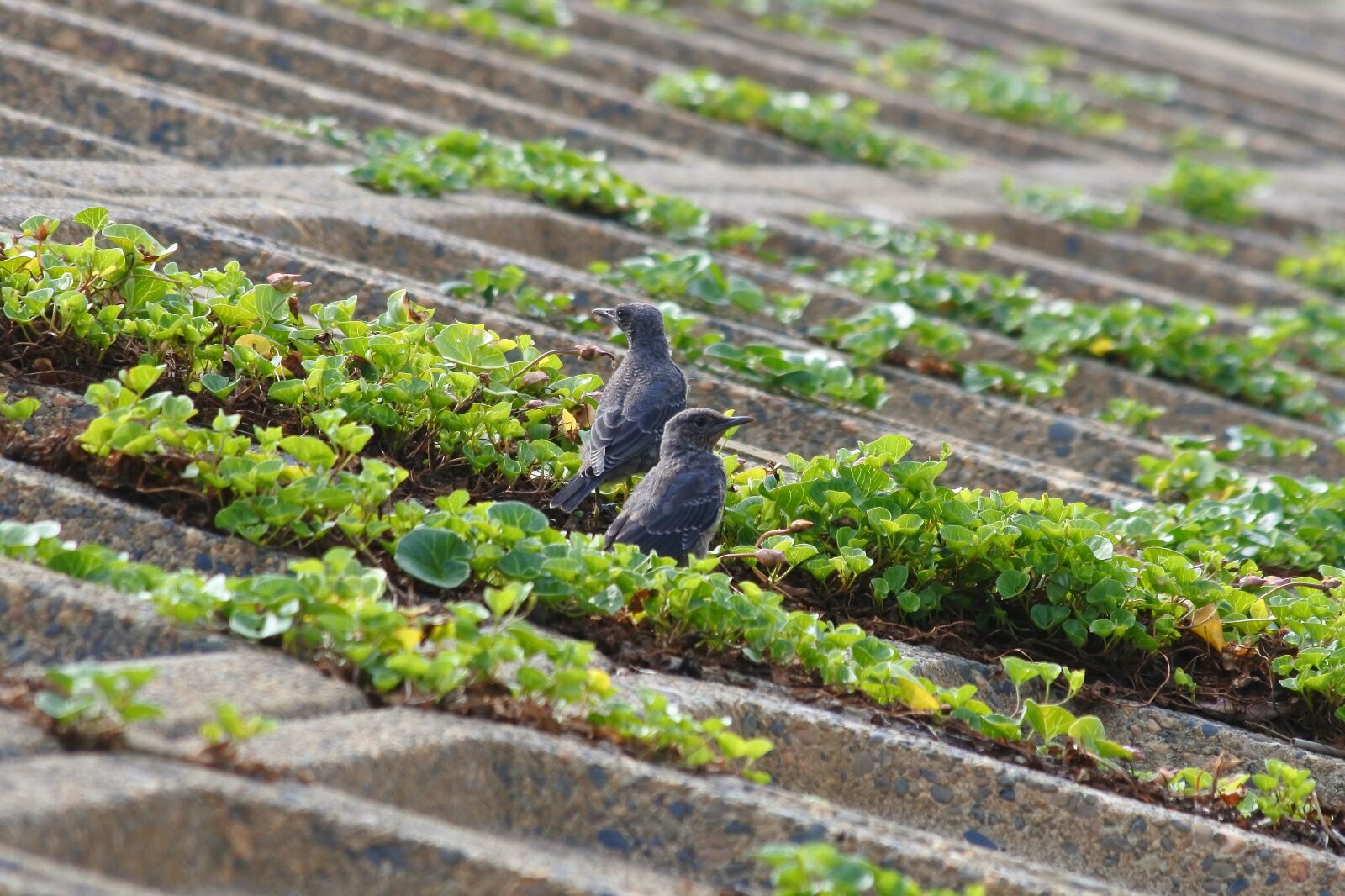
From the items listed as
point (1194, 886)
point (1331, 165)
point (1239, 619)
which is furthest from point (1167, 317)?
point (1331, 165)

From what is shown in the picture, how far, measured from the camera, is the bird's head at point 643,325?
4.09 meters

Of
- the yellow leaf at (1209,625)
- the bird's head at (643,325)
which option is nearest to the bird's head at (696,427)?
the bird's head at (643,325)

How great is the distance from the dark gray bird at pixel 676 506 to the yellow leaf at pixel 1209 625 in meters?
1.00

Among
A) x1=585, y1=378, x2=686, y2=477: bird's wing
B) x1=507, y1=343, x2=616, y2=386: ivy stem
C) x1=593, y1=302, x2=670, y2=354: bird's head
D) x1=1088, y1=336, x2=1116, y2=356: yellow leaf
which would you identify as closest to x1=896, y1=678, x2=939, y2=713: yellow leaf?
x1=585, y1=378, x2=686, y2=477: bird's wing

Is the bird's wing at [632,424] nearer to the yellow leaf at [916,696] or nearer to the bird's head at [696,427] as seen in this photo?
the bird's head at [696,427]

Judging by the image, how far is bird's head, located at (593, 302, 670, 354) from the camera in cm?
409

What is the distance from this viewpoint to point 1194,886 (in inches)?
109

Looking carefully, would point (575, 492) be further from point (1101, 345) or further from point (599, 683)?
point (1101, 345)

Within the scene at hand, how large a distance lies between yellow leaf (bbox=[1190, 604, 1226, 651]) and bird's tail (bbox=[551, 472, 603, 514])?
4.13ft

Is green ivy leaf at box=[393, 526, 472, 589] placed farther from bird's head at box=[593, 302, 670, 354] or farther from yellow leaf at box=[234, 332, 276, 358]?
bird's head at box=[593, 302, 670, 354]

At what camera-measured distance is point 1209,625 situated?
342cm

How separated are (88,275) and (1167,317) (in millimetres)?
3559

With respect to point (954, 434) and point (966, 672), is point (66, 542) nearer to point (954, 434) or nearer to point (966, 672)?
point (966, 672)

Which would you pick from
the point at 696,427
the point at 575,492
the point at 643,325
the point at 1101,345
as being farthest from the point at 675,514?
the point at 1101,345
